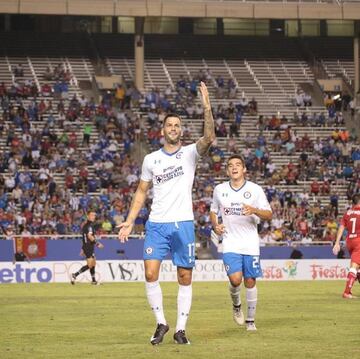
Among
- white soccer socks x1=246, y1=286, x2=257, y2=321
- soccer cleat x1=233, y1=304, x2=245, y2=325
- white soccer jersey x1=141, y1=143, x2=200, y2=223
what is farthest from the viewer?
soccer cleat x1=233, y1=304, x2=245, y2=325

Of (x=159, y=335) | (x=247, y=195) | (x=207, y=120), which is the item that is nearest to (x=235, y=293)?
(x=247, y=195)

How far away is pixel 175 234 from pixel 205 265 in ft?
80.3

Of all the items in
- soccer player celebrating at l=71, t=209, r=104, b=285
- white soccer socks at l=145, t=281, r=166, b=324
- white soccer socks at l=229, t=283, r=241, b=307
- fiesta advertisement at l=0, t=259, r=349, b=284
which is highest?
white soccer socks at l=145, t=281, r=166, b=324

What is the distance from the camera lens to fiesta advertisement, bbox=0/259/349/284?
35.6 m

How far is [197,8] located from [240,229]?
139 feet

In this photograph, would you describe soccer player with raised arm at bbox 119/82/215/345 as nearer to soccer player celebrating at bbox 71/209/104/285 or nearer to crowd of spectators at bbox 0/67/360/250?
soccer player celebrating at bbox 71/209/104/285

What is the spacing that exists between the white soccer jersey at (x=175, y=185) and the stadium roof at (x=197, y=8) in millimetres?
43048

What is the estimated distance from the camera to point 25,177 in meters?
44.5

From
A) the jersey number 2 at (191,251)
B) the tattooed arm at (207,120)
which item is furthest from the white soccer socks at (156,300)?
the tattooed arm at (207,120)

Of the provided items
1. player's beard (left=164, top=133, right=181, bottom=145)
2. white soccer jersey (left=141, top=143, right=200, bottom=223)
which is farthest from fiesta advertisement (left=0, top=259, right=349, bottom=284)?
player's beard (left=164, top=133, right=181, bottom=145)

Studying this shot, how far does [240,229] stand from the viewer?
15.5 meters

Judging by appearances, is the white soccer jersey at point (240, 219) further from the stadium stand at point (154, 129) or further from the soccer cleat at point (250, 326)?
the stadium stand at point (154, 129)

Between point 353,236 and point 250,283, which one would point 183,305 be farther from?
point 353,236

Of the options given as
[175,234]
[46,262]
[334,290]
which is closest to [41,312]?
[175,234]
